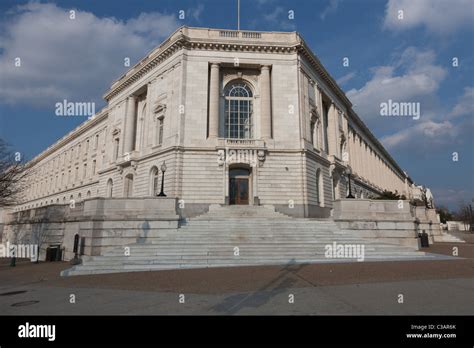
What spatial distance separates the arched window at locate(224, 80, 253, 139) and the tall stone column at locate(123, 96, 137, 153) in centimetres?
1253

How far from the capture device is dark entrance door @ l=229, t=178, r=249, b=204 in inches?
1037

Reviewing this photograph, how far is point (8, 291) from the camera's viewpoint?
8.97 m

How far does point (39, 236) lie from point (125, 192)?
11399 millimetres

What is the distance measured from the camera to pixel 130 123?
34.8m

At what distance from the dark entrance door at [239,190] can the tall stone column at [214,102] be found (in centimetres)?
450

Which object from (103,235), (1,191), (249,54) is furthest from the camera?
(249,54)

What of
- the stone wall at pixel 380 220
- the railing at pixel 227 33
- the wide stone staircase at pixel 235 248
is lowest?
the wide stone staircase at pixel 235 248

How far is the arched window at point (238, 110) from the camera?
28.0m

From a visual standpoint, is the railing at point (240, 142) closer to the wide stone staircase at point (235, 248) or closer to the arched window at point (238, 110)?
the arched window at point (238, 110)

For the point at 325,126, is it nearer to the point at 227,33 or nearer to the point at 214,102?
the point at 214,102

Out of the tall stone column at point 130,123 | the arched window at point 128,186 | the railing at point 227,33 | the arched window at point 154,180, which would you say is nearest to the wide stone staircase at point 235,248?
the arched window at point 154,180

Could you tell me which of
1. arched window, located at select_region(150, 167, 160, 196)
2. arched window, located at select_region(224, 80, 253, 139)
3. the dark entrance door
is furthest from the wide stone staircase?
arched window, located at select_region(150, 167, 160, 196)
